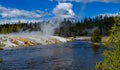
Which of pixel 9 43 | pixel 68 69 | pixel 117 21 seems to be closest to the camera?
pixel 117 21

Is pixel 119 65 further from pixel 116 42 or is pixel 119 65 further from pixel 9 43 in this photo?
pixel 9 43

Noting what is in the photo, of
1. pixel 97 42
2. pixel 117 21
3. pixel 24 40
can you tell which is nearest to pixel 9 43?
pixel 24 40

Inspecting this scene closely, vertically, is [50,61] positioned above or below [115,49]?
below

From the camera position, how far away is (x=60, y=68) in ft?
189

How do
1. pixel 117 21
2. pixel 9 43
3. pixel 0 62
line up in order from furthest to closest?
pixel 9 43, pixel 0 62, pixel 117 21

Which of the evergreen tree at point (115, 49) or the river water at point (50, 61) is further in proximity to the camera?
the river water at point (50, 61)

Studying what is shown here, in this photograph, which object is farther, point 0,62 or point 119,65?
point 0,62

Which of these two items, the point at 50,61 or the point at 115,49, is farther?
the point at 50,61

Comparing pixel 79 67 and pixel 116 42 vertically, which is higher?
pixel 116 42

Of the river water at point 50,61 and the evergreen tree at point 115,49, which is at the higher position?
the evergreen tree at point 115,49

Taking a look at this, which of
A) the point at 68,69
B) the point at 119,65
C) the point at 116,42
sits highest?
the point at 116,42

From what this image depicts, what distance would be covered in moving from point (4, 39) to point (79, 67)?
79.6m

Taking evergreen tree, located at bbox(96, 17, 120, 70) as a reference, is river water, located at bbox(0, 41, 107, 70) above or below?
below

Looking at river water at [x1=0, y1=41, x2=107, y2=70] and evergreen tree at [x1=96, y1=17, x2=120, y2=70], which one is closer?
evergreen tree at [x1=96, y1=17, x2=120, y2=70]
